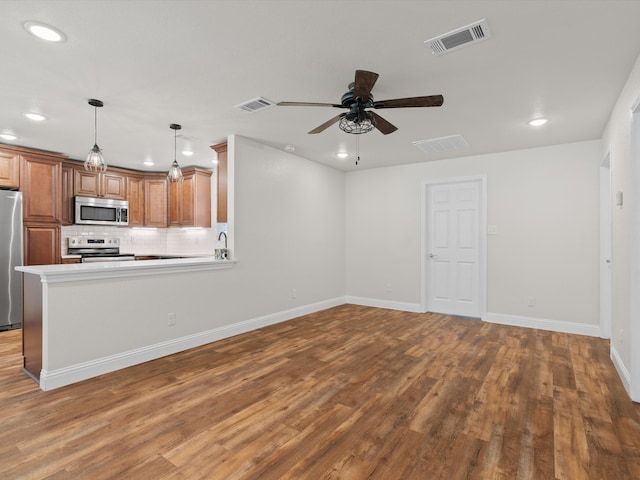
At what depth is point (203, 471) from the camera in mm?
1828

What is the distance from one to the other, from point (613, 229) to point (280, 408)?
3.72m

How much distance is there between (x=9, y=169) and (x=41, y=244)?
1120 millimetres

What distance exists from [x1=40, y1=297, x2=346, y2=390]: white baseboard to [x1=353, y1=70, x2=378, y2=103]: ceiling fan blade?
10.2 ft

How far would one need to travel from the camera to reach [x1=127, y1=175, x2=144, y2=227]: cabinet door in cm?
652

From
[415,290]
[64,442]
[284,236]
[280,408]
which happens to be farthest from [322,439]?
[415,290]

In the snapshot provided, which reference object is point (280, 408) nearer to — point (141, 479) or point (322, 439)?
point (322, 439)

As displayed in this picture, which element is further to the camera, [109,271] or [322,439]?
[109,271]

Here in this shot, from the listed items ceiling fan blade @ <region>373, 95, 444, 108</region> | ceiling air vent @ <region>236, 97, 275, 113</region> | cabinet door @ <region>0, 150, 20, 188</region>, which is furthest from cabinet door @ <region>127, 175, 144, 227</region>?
ceiling fan blade @ <region>373, 95, 444, 108</region>

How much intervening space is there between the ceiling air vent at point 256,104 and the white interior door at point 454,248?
136 inches

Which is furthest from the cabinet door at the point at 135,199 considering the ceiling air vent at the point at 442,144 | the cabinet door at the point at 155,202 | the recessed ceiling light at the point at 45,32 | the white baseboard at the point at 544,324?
the white baseboard at the point at 544,324

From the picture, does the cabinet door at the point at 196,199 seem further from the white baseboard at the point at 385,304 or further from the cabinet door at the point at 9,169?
the white baseboard at the point at 385,304

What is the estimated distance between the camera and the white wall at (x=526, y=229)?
4.54 metres

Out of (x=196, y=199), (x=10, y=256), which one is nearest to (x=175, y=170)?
(x=196, y=199)

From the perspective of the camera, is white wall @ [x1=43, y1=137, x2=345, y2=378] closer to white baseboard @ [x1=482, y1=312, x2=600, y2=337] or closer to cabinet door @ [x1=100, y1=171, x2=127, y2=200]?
white baseboard @ [x1=482, y1=312, x2=600, y2=337]
